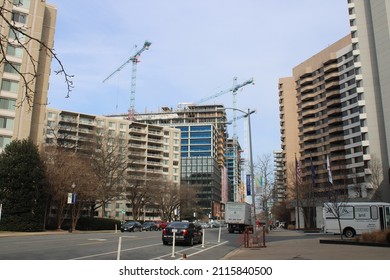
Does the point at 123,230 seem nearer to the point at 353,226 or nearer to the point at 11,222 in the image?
the point at 11,222

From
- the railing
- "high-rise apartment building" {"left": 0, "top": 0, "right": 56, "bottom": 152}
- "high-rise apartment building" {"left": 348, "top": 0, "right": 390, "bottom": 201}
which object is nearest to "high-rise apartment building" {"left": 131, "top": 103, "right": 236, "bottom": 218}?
"high-rise apartment building" {"left": 348, "top": 0, "right": 390, "bottom": 201}

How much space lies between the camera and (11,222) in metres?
39.9

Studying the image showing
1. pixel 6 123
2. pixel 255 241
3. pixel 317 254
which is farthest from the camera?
pixel 6 123

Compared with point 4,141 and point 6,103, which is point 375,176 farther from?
point 6,103

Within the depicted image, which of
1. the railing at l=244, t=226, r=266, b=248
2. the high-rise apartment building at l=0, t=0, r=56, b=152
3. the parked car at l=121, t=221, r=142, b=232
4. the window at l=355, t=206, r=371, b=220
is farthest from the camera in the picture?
the high-rise apartment building at l=0, t=0, r=56, b=152

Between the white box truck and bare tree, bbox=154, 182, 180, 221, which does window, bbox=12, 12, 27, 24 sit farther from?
bare tree, bbox=154, 182, 180, 221

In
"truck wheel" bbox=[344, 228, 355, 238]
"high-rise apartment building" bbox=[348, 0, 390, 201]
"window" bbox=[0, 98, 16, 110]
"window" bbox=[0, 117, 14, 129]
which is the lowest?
"truck wheel" bbox=[344, 228, 355, 238]

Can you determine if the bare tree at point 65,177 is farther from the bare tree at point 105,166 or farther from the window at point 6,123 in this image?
the window at point 6,123

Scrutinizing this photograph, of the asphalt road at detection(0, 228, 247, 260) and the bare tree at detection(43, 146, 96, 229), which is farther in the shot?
the bare tree at detection(43, 146, 96, 229)

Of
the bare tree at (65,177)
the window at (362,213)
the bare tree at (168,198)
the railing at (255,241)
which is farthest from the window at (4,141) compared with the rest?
the window at (362,213)

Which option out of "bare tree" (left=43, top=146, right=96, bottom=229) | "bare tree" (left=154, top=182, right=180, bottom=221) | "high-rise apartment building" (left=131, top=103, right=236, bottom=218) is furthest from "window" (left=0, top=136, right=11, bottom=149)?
"high-rise apartment building" (left=131, top=103, right=236, bottom=218)

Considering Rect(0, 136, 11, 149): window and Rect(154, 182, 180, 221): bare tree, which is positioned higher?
Rect(0, 136, 11, 149): window

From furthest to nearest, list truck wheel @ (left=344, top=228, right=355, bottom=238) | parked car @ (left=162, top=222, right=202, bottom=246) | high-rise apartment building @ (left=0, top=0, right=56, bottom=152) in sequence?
high-rise apartment building @ (left=0, top=0, right=56, bottom=152) → truck wheel @ (left=344, top=228, right=355, bottom=238) → parked car @ (left=162, top=222, right=202, bottom=246)

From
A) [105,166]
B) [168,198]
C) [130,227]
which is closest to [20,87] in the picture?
[105,166]
